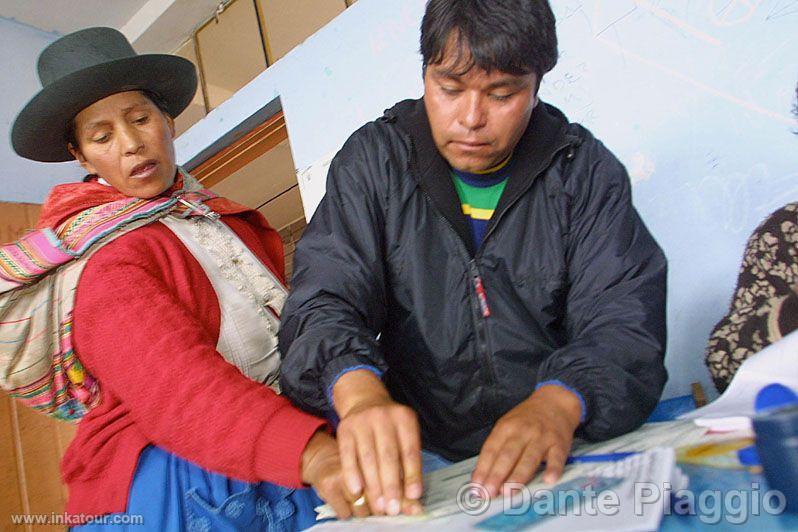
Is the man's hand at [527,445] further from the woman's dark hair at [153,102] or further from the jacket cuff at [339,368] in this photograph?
the woman's dark hair at [153,102]

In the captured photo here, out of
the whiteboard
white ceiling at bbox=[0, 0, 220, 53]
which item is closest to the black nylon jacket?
the whiteboard

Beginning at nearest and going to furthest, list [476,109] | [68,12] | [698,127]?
[476,109]
[698,127]
[68,12]

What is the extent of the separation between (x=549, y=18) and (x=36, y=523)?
269 centimetres

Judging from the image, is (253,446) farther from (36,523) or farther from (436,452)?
(36,523)

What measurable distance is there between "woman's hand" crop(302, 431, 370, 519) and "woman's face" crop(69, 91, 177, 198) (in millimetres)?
665

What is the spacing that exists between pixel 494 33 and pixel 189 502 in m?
0.79

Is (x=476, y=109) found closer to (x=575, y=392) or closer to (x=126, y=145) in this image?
(x=575, y=392)

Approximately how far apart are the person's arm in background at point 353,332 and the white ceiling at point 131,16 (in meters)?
2.63

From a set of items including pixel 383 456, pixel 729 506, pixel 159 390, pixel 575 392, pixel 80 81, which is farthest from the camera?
pixel 80 81

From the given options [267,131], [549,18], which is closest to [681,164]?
[549,18]

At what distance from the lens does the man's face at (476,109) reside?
38.0 inches

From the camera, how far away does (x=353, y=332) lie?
0.82 m

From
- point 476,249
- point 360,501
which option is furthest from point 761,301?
point 360,501

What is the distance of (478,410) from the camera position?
985 mm
